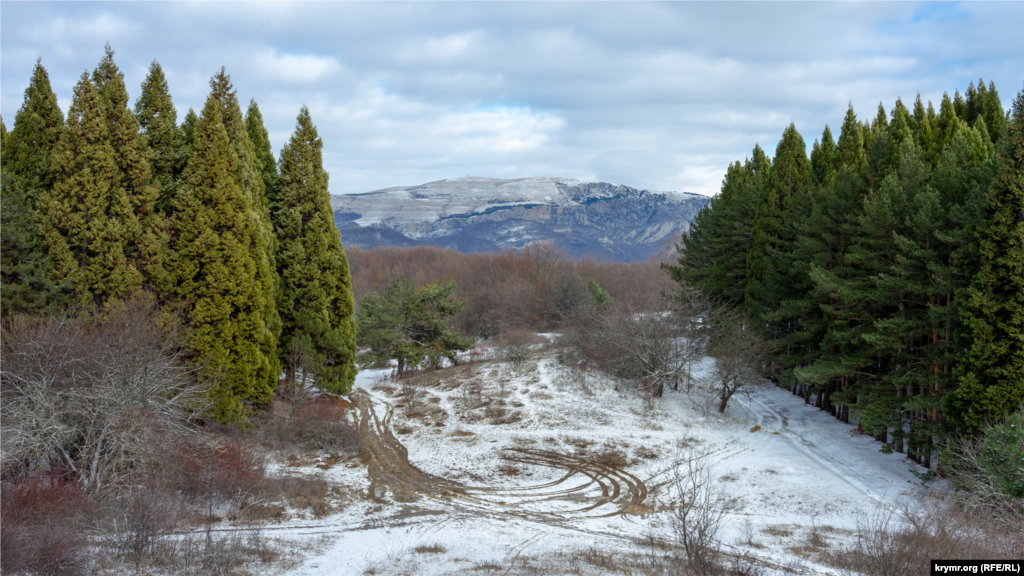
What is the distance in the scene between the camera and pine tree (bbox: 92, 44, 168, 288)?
18.7 m

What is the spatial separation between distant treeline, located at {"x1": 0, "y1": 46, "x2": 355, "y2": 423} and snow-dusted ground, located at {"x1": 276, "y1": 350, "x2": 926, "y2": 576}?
5.80 meters

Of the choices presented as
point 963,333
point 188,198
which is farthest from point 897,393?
point 188,198

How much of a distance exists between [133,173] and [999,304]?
27.7m

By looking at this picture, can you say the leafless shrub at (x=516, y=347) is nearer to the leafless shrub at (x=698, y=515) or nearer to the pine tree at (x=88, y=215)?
the leafless shrub at (x=698, y=515)

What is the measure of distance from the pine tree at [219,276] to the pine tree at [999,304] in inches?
914

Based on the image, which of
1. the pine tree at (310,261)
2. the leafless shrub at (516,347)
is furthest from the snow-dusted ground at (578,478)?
the pine tree at (310,261)

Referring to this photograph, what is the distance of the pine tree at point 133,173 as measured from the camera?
61.3 feet

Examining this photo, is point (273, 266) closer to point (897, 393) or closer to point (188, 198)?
point (188, 198)

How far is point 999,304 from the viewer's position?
52.2 feet

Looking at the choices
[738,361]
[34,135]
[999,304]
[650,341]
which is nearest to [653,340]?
[650,341]

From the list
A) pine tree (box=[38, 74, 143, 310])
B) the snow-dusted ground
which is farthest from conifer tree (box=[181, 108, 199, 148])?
the snow-dusted ground

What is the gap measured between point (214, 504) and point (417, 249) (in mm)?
92974

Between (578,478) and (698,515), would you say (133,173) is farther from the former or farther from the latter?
(698,515)

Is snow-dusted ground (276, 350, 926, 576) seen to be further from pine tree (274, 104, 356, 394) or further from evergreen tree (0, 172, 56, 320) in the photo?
evergreen tree (0, 172, 56, 320)
